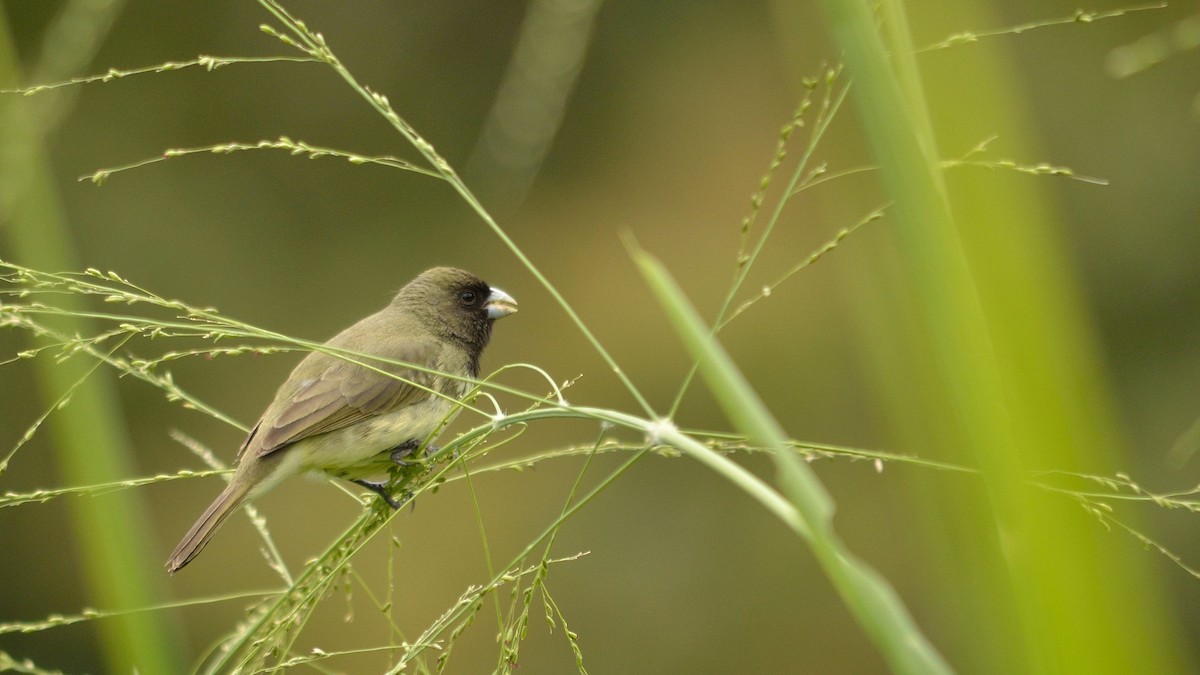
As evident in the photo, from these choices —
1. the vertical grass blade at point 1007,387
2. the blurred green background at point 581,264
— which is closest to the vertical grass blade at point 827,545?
the vertical grass blade at point 1007,387

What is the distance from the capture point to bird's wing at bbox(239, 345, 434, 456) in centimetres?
352

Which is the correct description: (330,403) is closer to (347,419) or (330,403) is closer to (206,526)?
(347,419)

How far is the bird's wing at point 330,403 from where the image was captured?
352 centimetres

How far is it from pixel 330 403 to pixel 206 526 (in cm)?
67

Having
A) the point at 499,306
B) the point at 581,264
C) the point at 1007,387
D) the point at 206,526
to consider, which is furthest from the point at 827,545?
the point at 581,264

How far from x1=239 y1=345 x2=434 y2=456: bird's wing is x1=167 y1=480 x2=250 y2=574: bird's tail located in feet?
0.48

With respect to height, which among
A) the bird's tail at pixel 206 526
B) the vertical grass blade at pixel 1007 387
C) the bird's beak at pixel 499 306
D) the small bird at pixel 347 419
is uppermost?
the vertical grass blade at pixel 1007 387

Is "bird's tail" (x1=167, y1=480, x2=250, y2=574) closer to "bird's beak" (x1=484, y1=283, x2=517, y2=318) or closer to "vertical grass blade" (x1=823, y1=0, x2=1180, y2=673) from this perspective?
"bird's beak" (x1=484, y1=283, x2=517, y2=318)

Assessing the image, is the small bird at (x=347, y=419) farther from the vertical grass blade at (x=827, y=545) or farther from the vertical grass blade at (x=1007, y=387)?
the vertical grass blade at (x=1007, y=387)

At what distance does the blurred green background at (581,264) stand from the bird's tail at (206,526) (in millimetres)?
3695

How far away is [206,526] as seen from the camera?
308 cm

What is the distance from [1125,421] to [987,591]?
6242 mm

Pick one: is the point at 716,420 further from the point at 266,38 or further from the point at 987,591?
the point at 987,591

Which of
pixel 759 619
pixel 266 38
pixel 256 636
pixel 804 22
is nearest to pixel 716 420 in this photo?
pixel 759 619
